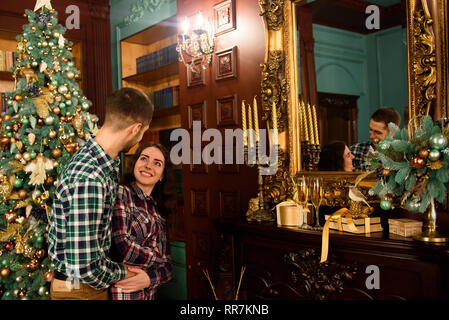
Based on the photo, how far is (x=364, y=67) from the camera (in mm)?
2160

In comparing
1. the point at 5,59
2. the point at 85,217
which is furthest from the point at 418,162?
the point at 5,59

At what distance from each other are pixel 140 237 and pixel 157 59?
2.62 meters

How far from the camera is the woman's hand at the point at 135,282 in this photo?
2.12 m

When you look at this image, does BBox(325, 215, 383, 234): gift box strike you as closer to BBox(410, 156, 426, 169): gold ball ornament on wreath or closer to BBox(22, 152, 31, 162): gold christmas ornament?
BBox(410, 156, 426, 169): gold ball ornament on wreath

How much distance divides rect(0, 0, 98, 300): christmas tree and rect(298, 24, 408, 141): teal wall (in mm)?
1763

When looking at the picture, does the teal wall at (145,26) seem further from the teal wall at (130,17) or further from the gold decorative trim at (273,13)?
the gold decorative trim at (273,13)

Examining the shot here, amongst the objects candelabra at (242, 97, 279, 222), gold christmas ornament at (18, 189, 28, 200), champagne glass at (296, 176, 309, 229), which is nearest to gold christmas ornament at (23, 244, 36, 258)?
gold christmas ornament at (18, 189, 28, 200)

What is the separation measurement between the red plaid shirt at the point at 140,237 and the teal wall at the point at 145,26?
1.75m

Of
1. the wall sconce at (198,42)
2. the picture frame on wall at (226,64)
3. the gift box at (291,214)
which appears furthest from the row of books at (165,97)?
the gift box at (291,214)

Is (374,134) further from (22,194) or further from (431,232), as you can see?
(22,194)

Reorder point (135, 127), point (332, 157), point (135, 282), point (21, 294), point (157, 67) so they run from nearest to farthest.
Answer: point (135, 127), point (135, 282), point (332, 157), point (21, 294), point (157, 67)

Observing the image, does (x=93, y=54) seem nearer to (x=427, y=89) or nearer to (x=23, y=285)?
(x=23, y=285)
